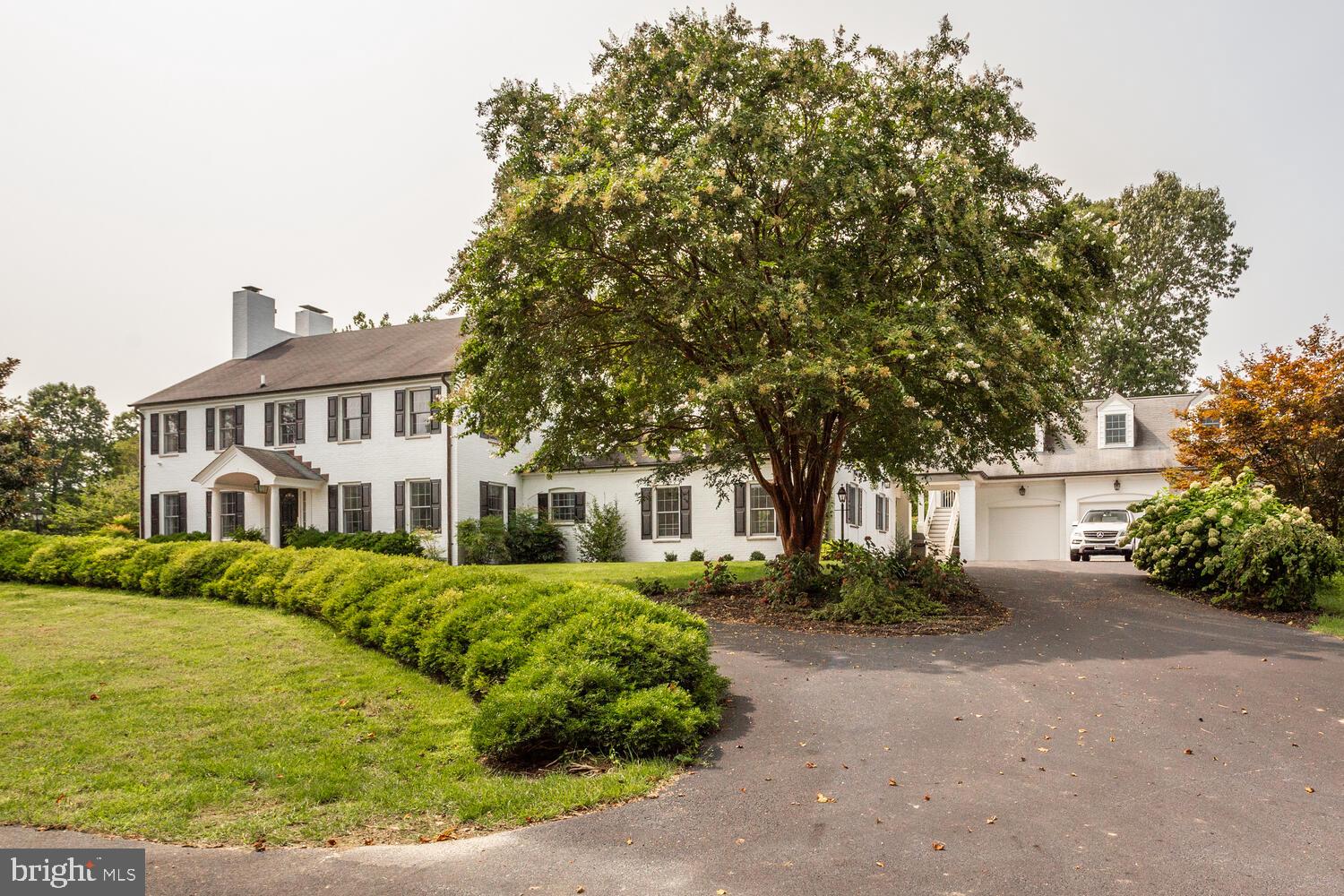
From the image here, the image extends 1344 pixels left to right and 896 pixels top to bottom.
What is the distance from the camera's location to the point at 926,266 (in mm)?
13578

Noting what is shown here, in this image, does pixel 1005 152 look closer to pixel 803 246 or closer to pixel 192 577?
pixel 803 246

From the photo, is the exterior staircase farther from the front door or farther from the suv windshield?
the front door

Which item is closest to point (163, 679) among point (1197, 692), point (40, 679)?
point (40, 679)

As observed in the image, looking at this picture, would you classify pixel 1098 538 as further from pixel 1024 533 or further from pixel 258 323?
pixel 258 323

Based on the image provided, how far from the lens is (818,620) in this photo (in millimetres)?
12273

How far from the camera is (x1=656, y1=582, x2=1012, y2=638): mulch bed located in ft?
38.1

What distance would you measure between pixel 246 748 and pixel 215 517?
22558 mm

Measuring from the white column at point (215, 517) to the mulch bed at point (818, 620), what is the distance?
17.7 metres

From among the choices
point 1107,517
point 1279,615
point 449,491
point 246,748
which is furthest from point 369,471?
point 1279,615

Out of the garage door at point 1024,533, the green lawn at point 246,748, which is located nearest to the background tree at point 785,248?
the green lawn at point 246,748

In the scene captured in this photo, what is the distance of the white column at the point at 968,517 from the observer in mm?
28750

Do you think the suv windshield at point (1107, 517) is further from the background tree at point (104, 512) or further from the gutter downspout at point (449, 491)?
the background tree at point (104, 512)

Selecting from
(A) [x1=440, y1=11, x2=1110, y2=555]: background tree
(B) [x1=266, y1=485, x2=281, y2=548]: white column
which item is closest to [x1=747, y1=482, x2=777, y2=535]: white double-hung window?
(A) [x1=440, y1=11, x2=1110, y2=555]: background tree

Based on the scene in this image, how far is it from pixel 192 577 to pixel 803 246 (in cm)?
1126
